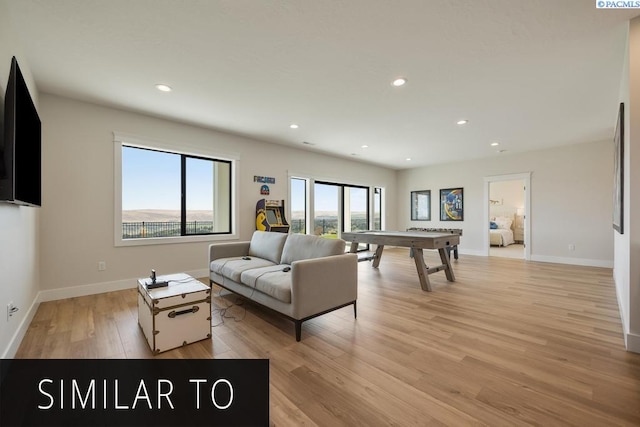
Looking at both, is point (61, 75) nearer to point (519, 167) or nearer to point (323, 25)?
point (323, 25)

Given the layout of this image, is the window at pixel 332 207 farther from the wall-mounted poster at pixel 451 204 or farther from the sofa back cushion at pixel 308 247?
the sofa back cushion at pixel 308 247

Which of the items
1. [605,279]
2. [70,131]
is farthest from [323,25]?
[605,279]

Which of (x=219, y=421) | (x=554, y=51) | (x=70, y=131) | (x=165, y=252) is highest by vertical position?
(x=554, y=51)

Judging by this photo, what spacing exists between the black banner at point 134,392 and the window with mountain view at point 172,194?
2517mm

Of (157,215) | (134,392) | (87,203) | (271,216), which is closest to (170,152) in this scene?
(157,215)

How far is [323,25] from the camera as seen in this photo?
2164 mm

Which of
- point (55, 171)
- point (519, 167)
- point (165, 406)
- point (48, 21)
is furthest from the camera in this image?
point (519, 167)

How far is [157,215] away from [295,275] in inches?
125

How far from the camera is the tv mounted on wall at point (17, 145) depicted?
5.59ft

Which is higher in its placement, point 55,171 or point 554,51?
point 554,51

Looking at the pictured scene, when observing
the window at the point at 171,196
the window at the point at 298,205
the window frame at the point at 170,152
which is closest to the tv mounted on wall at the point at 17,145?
the window frame at the point at 170,152

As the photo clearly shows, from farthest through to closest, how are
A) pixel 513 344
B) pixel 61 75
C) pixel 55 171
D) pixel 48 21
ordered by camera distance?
1. pixel 55 171
2. pixel 61 75
3. pixel 513 344
4. pixel 48 21

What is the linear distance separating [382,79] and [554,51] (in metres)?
1.56

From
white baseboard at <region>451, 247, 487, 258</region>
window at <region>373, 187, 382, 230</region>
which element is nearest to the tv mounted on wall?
window at <region>373, 187, 382, 230</region>
